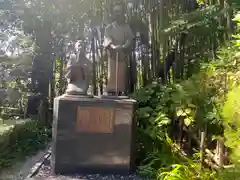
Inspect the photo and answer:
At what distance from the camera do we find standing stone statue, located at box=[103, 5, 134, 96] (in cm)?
509

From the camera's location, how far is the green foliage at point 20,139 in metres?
5.29

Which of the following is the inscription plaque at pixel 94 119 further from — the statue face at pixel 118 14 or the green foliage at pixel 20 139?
the statue face at pixel 118 14

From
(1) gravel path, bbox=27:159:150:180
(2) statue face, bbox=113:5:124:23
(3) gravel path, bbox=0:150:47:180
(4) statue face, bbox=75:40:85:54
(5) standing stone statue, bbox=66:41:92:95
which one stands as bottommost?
(3) gravel path, bbox=0:150:47:180

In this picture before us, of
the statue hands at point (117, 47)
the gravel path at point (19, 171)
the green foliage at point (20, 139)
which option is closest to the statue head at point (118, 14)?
the statue hands at point (117, 47)

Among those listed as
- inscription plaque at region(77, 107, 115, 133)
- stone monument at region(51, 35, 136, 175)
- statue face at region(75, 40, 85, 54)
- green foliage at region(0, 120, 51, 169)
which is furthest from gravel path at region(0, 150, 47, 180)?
statue face at region(75, 40, 85, 54)

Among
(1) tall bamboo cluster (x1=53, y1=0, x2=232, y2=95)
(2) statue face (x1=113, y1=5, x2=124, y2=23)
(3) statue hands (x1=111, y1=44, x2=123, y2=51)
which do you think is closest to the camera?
(3) statue hands (x1=111, y1=44, x2=123, y2=51)

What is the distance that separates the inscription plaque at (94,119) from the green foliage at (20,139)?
1.41 metres

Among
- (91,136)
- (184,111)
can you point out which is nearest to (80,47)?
(91,136)

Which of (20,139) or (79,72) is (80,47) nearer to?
(79,72)

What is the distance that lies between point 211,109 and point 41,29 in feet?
21.7

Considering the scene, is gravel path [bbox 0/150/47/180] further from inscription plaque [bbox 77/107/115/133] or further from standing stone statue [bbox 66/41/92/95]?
standing stone statue [bbox 66/41/92/95]

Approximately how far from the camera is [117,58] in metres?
5.11

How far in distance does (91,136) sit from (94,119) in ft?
0.84

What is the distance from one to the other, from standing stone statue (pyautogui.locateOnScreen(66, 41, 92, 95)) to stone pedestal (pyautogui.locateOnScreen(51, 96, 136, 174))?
9.5 inches
